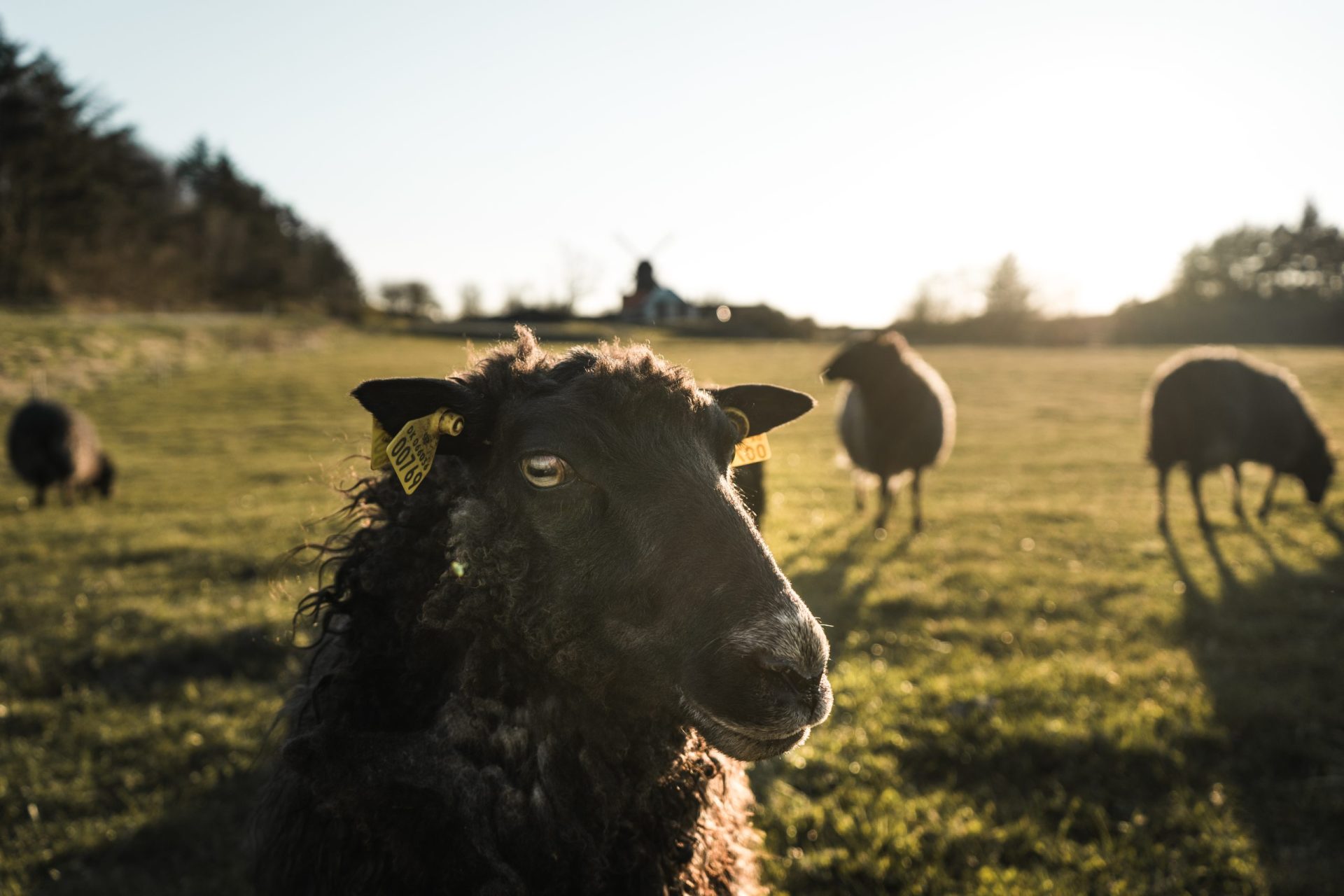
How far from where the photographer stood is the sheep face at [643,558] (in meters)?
2.04

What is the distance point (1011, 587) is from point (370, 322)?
242ft

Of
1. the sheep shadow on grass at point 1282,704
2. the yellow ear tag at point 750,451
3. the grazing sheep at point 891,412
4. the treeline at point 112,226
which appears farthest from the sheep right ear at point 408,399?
the treeline at point 112,226

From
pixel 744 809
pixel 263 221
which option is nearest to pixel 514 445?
pixel 744 809

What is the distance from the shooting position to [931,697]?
5273 millimetres

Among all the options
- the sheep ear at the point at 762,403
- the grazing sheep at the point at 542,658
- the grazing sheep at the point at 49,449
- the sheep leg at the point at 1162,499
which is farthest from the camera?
the grazing sheep at the point at 49,449

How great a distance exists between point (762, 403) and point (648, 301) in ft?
3.98

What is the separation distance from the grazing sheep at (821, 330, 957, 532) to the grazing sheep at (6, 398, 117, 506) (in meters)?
14.3

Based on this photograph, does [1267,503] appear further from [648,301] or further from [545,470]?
[545,470]

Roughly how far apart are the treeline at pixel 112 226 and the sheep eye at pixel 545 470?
5095cm

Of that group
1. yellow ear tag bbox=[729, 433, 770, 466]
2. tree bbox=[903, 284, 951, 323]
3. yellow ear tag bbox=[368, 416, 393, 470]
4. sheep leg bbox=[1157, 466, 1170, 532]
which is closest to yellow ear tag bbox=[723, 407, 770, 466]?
yellow ear tag bbox=[729, 433, 770, 466]

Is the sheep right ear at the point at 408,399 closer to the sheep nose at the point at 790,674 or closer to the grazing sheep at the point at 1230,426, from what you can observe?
the sheep nose at the point at 790,674

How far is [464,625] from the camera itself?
2443mm

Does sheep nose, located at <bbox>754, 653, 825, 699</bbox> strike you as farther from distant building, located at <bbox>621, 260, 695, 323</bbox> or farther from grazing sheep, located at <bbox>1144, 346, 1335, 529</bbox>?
grazing sheep, located at <bbox>1144, 346, 1335, 529</bbox>

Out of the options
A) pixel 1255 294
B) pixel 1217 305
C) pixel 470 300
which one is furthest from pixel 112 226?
pixel 1255 294
